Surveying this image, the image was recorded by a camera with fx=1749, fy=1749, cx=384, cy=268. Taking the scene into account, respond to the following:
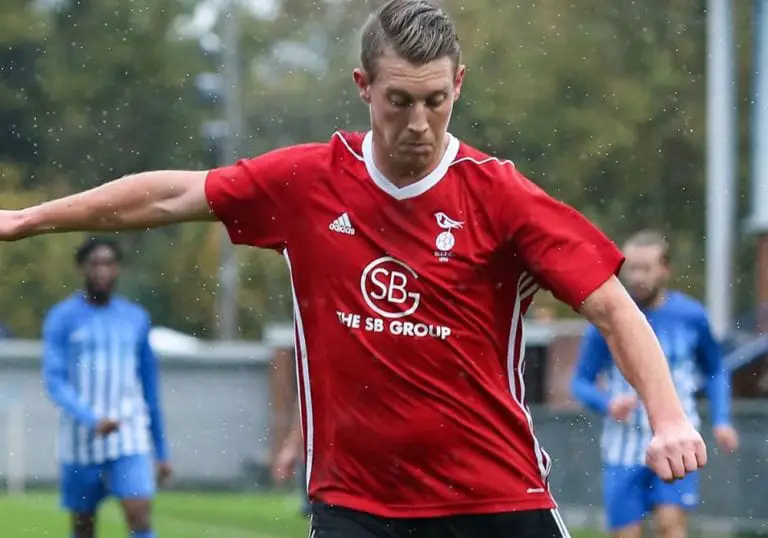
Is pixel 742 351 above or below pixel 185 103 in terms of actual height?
below

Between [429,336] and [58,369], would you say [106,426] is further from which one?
[429,336]

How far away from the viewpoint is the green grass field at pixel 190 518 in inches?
587

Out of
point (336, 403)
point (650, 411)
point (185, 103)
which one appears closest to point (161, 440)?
point (336, 403)

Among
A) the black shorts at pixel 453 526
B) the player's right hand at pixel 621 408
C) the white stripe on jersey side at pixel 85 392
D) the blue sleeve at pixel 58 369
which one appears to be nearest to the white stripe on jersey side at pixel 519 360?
the black shorts at pixel 453 526

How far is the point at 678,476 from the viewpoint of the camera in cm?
396

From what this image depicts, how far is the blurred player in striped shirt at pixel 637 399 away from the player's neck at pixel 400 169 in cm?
447

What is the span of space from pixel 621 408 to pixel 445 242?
4.38 m

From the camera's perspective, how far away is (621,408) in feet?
28.5

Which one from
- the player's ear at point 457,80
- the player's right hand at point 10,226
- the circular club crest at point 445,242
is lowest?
the circular club crest at point 445,242

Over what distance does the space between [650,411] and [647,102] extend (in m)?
26.6

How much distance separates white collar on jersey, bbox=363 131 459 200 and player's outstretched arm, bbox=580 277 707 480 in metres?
→ 0.53

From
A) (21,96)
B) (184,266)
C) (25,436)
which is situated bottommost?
(25,436)

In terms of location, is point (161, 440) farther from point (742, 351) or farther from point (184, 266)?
point (184, 266)

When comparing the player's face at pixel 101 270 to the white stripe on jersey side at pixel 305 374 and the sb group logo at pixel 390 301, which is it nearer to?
the white stripe on jersey side at pixel 305 374
